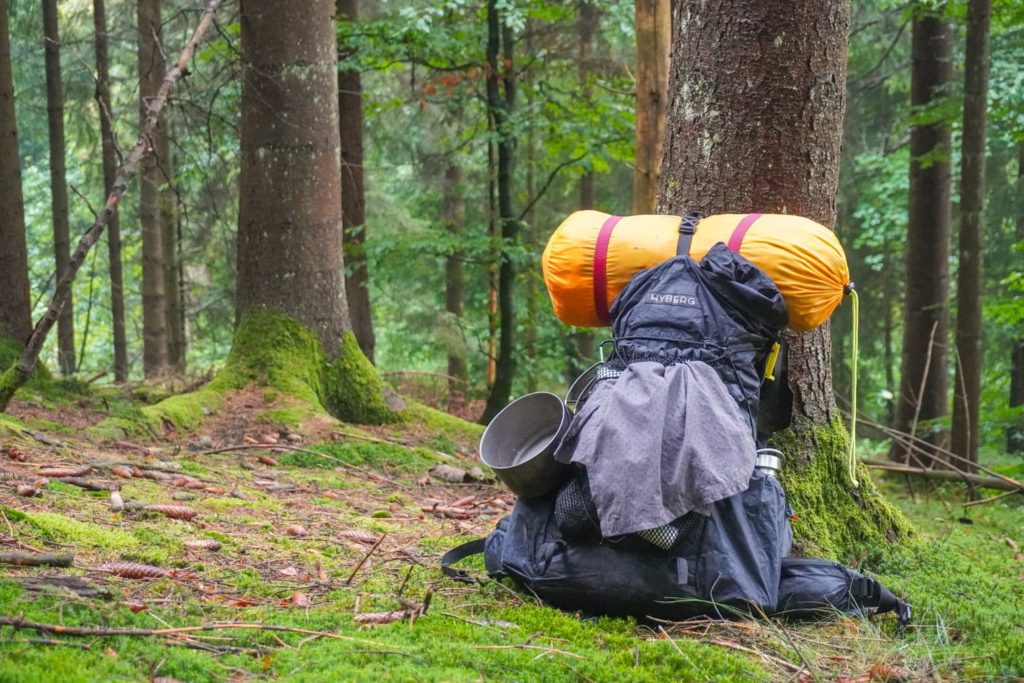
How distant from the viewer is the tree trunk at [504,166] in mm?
10570

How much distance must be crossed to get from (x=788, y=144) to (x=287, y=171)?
180 inches

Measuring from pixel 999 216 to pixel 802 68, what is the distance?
13553 mm

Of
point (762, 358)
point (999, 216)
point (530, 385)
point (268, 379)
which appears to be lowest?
point (530, 385)

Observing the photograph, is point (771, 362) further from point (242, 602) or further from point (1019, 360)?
point (1019, 360)

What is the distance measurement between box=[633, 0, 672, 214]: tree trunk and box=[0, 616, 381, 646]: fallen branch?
5.98 m

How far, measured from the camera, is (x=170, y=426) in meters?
6.41

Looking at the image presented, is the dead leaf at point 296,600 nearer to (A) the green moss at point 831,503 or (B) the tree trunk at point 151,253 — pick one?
(A) the green moss at point 831,503

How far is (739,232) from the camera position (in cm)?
341

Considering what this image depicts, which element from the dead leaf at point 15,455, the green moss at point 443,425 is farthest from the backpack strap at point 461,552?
the green moss at point 443,425

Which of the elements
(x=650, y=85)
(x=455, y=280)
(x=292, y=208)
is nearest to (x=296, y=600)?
(x=292, y=208)

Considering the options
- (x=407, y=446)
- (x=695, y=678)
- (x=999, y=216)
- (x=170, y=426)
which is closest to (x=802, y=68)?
(x=695, y=678)

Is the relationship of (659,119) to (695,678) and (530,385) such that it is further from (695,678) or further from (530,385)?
(530,385)

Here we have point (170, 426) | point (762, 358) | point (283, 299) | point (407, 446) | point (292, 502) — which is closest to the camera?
point (762, 358)

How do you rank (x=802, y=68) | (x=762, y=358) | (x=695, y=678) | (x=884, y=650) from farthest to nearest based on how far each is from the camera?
(x=802, y=68)
(x=762, y=358)
(x=884, y=650)
(x=695, y=678)
